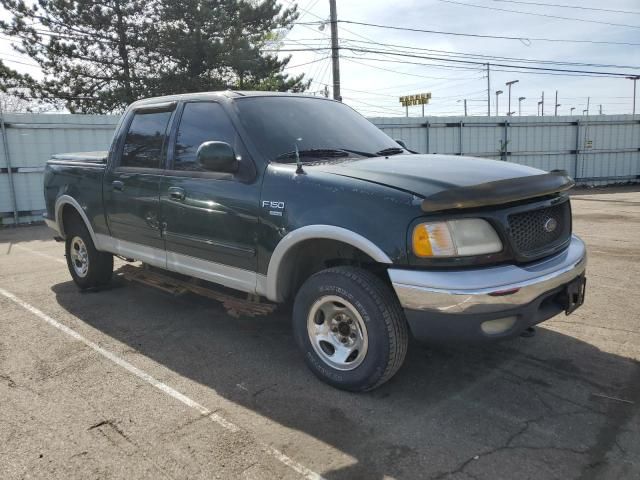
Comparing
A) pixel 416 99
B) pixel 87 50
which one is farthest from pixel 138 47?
pixel 416 99

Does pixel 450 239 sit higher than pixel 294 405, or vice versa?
pixel 450 239

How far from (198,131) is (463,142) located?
1526cm

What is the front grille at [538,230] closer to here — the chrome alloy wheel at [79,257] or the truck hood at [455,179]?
the truck hood at [455,179]

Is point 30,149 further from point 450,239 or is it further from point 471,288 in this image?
point 471,288

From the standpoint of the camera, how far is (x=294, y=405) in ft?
10.6

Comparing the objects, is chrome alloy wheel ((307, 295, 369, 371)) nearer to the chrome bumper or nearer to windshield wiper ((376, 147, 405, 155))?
the chrome bumper

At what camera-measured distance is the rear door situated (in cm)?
451

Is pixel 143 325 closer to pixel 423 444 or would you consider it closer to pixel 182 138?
pixel 182 138

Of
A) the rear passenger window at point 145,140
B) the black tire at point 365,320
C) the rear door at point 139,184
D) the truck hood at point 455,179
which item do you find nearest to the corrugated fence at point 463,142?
the rear door at point 139,184

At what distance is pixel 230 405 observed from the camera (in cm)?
326

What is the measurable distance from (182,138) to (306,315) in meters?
1.92

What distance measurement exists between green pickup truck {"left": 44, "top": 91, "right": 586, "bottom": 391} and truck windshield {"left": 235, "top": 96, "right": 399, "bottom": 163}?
1 cm

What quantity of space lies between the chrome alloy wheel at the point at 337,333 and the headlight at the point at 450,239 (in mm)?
607

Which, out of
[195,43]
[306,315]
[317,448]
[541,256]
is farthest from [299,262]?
[195,43]
